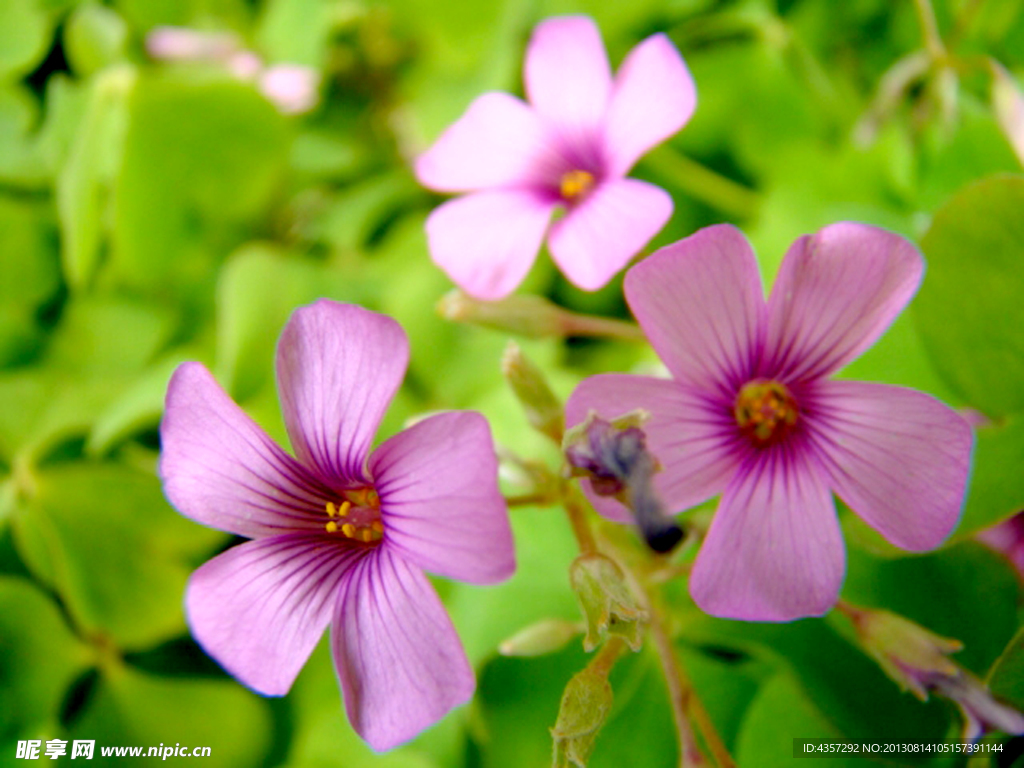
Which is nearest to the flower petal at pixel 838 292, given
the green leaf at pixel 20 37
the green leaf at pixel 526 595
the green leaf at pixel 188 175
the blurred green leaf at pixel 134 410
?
the green leaf at pixel 526 595

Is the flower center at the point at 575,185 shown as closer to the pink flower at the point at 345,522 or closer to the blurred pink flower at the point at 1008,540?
the pink flower at the point at 345,522

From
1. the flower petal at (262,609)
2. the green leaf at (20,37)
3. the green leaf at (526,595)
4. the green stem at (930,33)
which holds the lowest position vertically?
the green leaf at (526,595)

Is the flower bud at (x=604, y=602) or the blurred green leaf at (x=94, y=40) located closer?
the flower bud at (x=604, y=602)

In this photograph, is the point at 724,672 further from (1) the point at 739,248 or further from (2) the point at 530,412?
(1) the point at 739,248

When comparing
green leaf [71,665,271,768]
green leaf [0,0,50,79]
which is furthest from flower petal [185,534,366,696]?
green leaf [0,0,50,79]

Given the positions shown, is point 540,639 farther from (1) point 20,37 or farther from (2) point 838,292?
(1) point 20,37

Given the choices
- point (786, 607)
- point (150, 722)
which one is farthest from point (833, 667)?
point (150, 722)

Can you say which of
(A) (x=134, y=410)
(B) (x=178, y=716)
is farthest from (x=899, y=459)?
(B) (x=178, y=716)
